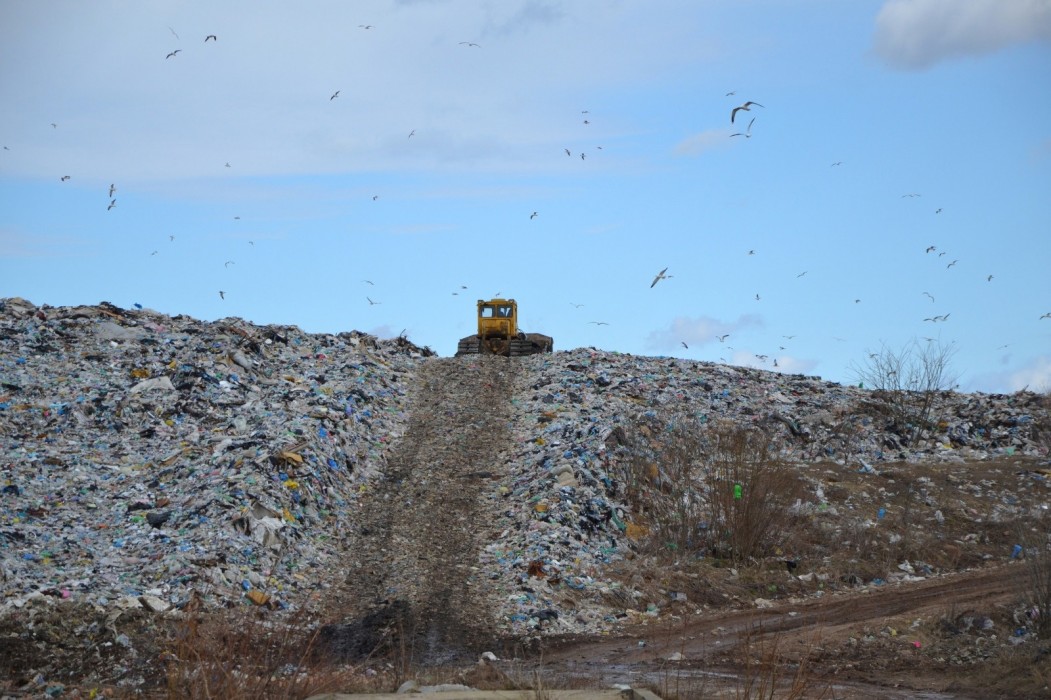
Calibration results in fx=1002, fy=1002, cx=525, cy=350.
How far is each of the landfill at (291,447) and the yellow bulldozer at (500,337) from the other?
2.37 meters

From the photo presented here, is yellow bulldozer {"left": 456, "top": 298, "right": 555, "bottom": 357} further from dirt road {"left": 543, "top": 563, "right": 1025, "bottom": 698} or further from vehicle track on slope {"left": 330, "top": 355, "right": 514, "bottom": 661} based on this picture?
dirt road {"left": 543, "top": 563, "right": 1025, "bottom": 698}

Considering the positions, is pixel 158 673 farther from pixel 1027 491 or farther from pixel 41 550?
pixel 1027 491

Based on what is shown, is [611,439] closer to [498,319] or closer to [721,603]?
[721,603]

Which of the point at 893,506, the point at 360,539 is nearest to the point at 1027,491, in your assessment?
the point at 893,506

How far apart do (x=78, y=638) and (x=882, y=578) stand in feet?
29.4

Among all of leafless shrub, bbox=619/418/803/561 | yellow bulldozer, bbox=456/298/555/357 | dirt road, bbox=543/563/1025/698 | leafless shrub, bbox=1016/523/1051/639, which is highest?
yellow bulldozer, bbox=456/298/555/357

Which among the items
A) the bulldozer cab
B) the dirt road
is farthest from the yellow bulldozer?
the dirt road

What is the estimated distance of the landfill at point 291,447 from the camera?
34.6ft

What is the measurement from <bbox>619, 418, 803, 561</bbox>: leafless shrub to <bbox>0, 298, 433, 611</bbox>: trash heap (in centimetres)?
387

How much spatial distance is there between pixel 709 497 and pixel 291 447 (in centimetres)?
559

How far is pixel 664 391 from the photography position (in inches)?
730

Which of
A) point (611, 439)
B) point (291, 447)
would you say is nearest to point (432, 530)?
point (291, 447)

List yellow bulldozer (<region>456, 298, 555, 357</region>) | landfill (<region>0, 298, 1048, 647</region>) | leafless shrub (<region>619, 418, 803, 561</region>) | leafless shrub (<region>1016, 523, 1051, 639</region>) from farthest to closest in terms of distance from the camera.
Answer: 1. yellow bulldozer (<region>456, 298, 555, 357</region>)
2. leafless shrub (<region>619, 418, 803, 561</region>)
3. landfill (<region>0, 298, 1048, 647</region>)
4. leafless shrub (<region>1016, 523, 1051, 639</region>)

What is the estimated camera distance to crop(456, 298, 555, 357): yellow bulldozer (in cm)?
2428
